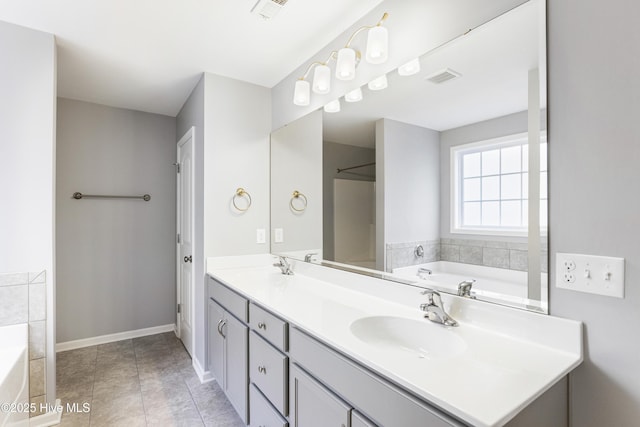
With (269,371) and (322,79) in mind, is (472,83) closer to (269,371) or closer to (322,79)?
(322,79)

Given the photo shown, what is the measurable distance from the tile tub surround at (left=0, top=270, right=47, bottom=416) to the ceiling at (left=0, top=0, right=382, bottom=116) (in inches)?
57.4

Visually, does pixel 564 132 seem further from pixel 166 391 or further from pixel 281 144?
pixel 166 391

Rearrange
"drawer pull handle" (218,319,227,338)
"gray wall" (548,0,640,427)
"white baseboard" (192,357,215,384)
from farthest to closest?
"white baseboard" (192,357,215,384) < "drawer pull handle" (218,319,227,338) < "gray wall" (548,0,640,427)

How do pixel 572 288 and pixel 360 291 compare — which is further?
pixel 360 291

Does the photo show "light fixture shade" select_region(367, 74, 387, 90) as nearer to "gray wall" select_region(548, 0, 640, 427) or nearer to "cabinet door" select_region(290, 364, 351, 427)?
"gray wall" select_region(548, 0, 640, 427)

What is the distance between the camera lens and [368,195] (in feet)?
5.66

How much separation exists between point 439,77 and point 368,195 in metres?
0.66

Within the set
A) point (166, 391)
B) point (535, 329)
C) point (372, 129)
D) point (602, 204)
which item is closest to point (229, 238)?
point (166, 391)

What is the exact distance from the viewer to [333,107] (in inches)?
77.5

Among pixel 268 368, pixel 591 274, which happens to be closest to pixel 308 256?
pixel 268 368

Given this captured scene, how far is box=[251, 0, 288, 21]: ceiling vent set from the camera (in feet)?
5.35

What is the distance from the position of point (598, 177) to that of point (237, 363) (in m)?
1.86

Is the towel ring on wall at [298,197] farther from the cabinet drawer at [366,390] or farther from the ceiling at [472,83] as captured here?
the cabinet drawer at [366,390]

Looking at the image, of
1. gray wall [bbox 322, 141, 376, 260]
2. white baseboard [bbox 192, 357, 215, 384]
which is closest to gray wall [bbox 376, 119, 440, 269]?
gray wall [bbox 322, 141, 376, 260]
